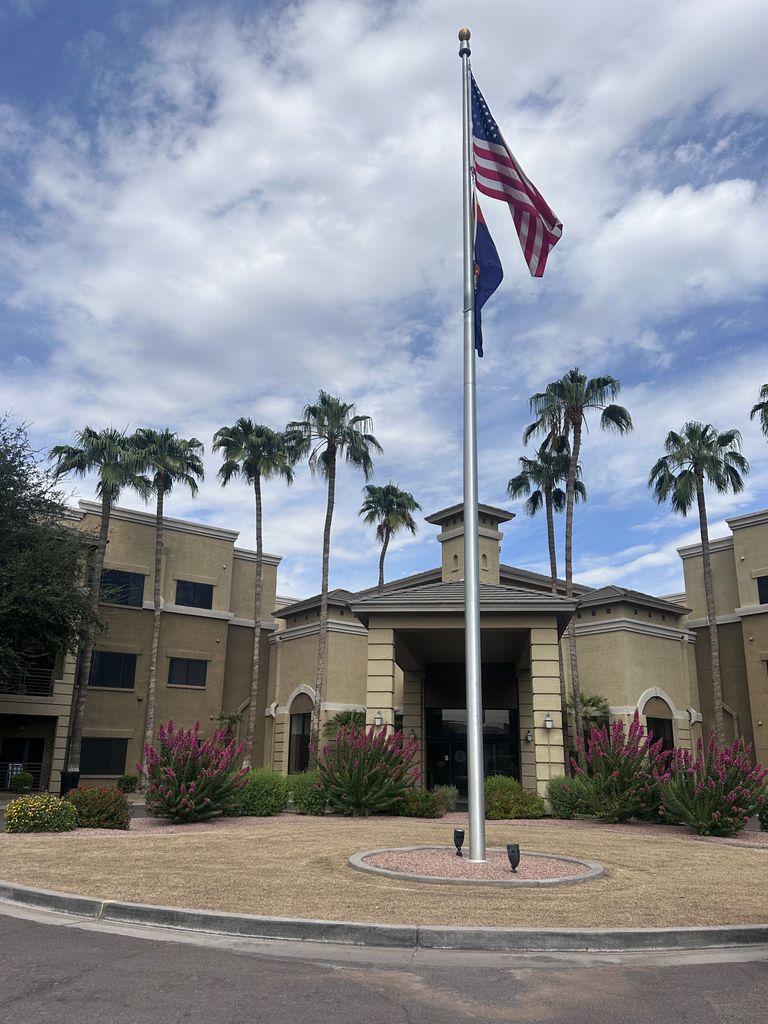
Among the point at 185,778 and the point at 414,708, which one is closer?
the point at 185,778

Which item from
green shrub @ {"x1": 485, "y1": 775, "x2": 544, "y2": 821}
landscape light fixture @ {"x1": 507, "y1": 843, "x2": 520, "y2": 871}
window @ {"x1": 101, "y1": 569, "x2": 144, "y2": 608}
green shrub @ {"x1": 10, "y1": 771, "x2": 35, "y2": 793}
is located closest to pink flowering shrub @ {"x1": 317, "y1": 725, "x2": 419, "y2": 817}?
green shrub @ {"x1": 485, "y1": 775, "x2": 544, "y2": 821}

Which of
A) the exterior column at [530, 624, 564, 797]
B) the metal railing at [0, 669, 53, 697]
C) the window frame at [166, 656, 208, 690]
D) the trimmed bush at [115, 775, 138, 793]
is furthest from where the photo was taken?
the window frame at [166, 656, 208, 690]

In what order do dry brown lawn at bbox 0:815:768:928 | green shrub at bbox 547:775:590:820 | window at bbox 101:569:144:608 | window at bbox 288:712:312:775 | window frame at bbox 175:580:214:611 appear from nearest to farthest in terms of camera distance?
dry brown lawn at bbox 0:815:768:928, green shrub at bbox 547:775:590:820, window at bbox 288:712:312:775, window at bbox 101:569:144:608, window frame at bbox 175:580:214:611

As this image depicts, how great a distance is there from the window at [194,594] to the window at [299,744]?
7360 mm

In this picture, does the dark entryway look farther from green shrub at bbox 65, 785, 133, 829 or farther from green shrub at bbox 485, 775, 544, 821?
green shrub at bbox 65, 785, 133, 829

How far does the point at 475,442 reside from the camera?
13.1m

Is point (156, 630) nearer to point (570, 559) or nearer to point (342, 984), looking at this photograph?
point (570, 559)

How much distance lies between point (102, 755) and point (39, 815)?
21924 mm

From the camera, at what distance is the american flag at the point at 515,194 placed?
1375 centimetres

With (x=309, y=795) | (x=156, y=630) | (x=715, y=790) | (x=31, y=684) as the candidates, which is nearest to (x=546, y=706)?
(x=715, y=790)

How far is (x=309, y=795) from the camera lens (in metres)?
20.3

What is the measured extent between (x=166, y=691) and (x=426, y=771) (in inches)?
591

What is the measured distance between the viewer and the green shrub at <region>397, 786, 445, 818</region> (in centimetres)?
1930

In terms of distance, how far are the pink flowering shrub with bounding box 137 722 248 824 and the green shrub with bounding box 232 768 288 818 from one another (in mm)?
1219
